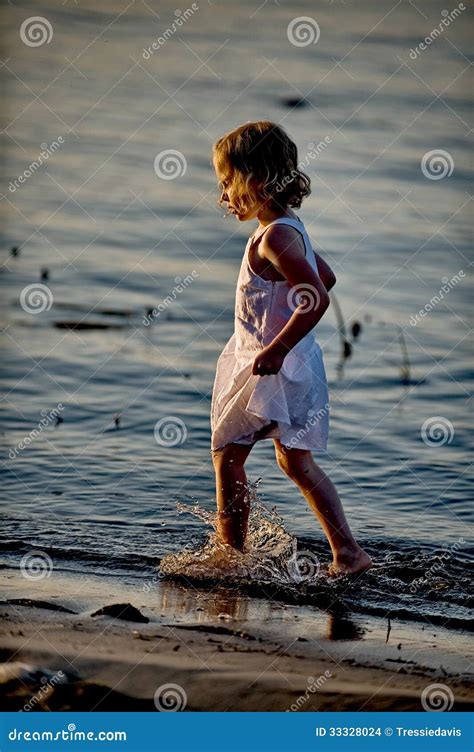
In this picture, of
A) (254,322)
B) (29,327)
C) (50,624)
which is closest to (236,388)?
(254,322)

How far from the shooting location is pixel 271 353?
402 cm

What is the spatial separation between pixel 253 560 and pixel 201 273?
3.78m

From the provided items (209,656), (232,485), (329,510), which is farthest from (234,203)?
(209,656)

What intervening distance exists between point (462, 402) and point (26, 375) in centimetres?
236

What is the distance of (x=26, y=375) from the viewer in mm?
6473

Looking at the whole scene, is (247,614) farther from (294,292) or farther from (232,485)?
(294,292)

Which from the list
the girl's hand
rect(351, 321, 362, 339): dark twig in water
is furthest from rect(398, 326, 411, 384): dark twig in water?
the girl's hand

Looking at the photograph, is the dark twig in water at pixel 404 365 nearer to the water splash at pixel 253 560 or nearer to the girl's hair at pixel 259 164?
the water splash at pixel 253 560

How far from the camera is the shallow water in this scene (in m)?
4.96

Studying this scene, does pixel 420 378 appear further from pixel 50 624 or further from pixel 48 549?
pixel 50 624

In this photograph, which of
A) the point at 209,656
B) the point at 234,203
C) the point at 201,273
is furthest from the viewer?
the point at 201,273

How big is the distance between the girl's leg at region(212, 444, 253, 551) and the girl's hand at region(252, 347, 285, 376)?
39cm

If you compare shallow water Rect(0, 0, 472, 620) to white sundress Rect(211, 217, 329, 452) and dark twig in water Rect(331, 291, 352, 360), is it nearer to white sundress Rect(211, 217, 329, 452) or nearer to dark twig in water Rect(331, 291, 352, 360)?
dark twig in water Rect(331, 291, 352, 360)

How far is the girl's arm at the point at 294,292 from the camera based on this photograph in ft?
13.1
